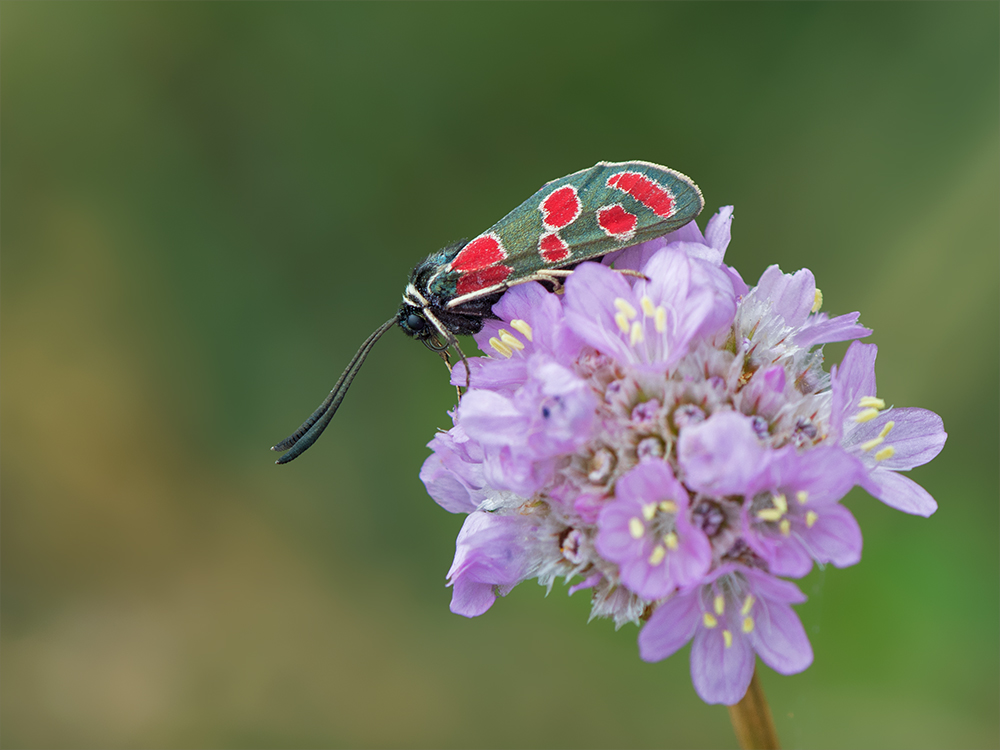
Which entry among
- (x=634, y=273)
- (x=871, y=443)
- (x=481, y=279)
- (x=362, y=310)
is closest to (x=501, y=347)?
(x=481, y=279)

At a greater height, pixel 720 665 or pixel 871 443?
pixel 871 443

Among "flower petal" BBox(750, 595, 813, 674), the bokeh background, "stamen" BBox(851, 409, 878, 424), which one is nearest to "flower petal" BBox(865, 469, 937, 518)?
"stamen" BBox(851, 409, 878, 424)

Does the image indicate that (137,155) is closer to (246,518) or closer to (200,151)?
(200,151)

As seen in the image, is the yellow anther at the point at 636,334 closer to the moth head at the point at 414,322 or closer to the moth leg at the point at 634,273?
the moth leg at the point at 634,273

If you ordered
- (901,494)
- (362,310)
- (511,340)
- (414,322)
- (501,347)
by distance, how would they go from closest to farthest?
(901,494) → (511,340) → (501,347) → (414,322) → (362,310)

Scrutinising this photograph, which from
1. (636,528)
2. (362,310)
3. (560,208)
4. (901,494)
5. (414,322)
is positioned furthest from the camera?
(362,310)

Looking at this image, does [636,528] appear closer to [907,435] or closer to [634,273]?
[634,273]

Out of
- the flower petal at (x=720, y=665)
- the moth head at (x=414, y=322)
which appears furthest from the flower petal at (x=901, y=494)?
the moth head at (x=414, y=322)

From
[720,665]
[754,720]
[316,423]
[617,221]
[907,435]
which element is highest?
[617,221]
